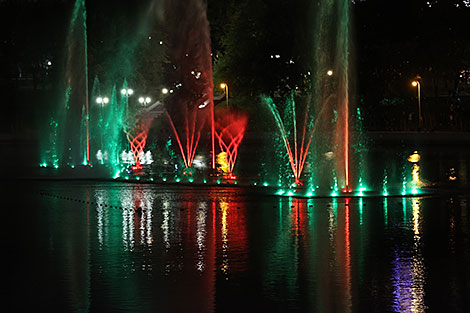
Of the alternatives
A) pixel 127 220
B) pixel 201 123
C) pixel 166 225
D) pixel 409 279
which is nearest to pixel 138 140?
pixel 201 123

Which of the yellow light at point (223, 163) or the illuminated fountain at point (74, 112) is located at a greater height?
the illuminated fountain at point (74, 112)

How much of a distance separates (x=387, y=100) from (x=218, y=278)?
62.5m

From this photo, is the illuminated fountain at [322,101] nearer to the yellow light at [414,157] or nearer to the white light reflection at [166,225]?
the yellow light at [414,157]

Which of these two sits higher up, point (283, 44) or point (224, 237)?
point (283, 44)

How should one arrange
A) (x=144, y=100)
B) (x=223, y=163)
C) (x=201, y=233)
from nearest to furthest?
(x=201, y=233)
(x=223, y=163)
(x=144, y=100)

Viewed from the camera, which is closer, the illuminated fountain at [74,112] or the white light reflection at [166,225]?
the white light reflection at [166,225]

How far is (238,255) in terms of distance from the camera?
468 inches

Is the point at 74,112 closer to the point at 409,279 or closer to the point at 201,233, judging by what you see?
the point at 201,233

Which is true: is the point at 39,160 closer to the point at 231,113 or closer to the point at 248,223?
the point at 248,223

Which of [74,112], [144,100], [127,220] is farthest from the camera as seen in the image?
[144,100]

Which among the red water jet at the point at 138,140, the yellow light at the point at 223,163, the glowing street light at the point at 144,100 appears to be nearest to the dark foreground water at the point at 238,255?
the yellow light at the point at 223,163

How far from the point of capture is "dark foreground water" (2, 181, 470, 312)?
920cm

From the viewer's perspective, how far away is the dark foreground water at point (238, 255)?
9195 millimetres

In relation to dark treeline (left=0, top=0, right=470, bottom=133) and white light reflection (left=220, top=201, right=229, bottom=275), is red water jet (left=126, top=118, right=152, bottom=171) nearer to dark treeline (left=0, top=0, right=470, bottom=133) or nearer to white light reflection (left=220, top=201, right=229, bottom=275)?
dark treeline (left=0, top=0, right=470, bottom=133)
